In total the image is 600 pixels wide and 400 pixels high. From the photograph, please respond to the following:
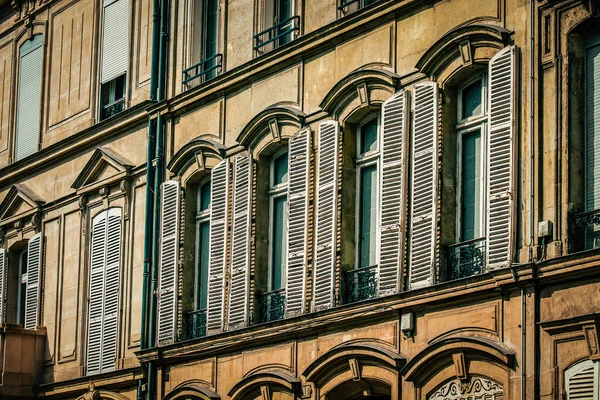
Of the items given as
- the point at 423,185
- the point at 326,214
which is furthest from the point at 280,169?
the point at 423,185

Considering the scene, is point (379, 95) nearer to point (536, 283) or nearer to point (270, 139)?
point (270, 139)

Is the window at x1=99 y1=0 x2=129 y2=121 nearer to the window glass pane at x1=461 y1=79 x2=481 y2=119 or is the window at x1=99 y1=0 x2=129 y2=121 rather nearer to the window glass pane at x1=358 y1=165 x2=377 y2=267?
the window glass pane at x1=358 y1=165 x2=377 y2=267

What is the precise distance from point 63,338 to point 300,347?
8268mm

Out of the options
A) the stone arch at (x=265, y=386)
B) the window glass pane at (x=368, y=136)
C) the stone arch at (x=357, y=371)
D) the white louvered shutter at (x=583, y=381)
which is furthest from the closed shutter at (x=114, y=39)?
the white louvered shutter at (x=583, y=381)

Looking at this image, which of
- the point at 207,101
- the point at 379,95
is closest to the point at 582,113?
the point at 379,95

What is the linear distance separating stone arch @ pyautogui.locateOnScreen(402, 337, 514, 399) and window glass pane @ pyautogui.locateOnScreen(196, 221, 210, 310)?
643 centimetres

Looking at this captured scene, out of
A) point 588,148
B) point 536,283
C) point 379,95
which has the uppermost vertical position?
point 379,95

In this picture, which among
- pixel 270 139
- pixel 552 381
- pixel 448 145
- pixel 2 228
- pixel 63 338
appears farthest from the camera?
pixel 2 228

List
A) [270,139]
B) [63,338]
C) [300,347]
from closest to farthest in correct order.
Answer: [300,347] < [270,139] < [63,338]

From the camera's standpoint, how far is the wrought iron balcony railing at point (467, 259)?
872 inches

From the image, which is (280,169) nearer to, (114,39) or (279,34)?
(279,34)

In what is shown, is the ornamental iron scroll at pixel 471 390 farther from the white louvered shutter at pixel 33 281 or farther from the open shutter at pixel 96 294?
the white louvered shutter at pixel 33 281

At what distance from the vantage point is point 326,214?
81.5ft

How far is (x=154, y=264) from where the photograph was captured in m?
29.0
